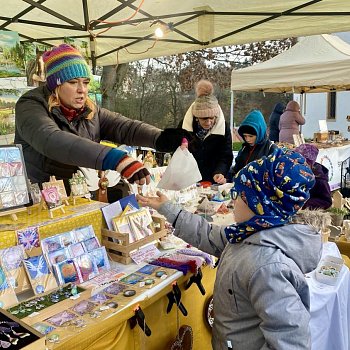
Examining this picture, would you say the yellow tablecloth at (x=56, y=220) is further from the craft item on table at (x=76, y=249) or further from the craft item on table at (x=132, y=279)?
the craft item on table at (x=132, y=279)

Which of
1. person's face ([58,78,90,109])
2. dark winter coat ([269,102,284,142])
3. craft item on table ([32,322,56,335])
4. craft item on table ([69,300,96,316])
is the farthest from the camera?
dark winter coat ([269,102,284,142])

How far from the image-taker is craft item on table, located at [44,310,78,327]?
106cm

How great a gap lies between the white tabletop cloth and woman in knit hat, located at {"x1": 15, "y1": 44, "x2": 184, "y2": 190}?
3.05 ft

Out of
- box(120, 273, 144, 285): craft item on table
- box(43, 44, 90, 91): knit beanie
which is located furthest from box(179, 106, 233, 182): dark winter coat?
box(120, 273, 144, 285): craft item on table

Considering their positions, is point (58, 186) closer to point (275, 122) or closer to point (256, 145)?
point (256, 145)

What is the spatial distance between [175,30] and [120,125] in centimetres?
275

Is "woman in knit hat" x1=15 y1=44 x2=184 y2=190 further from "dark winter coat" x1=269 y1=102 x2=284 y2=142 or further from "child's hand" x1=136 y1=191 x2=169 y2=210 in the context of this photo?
"dark winter coat" x1=269 y1=102 x2=284 y2=142

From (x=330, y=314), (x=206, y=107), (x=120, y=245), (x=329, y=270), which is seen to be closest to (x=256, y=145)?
(x=206, y=107)

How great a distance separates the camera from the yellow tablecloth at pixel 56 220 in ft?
4.08

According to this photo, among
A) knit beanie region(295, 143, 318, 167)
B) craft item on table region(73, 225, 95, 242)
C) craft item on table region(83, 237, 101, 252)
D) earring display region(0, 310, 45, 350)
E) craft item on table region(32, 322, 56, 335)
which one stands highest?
knit beanie region(295, 143, 318, 167)

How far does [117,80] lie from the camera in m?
9.51

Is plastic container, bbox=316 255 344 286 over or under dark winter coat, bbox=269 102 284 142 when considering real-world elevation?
under

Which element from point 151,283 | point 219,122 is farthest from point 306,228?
point 219,122

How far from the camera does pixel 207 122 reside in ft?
9.86
